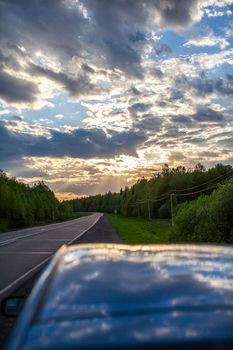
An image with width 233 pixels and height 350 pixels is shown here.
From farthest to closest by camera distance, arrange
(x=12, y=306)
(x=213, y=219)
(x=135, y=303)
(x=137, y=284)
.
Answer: (x=213, y=219)
(x=12, y=306)
(x=137, y=284)
(x=135, y=303)

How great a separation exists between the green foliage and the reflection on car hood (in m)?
16.2

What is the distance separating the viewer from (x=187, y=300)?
1.97m

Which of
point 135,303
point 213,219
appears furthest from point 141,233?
point 135,303

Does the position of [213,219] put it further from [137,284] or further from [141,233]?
[141,233]

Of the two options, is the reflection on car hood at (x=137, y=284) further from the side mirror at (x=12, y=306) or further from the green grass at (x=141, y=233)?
the green grass at (x=141, y=233)

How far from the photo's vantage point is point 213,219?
20234 millimetres

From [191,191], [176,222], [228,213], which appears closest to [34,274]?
[228,213]

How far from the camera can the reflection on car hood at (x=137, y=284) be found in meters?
1.88

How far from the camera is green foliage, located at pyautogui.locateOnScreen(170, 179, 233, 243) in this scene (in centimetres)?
1950

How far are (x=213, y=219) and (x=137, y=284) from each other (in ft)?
60.6

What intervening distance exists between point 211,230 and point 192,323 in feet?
62.6

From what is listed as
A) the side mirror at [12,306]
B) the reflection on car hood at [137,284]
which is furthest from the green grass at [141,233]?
the reflection on car hood at [137,284]

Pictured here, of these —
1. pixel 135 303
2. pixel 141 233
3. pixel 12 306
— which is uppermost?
pixel 135 303

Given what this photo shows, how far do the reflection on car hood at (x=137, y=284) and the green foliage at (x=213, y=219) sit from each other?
53.2ft
